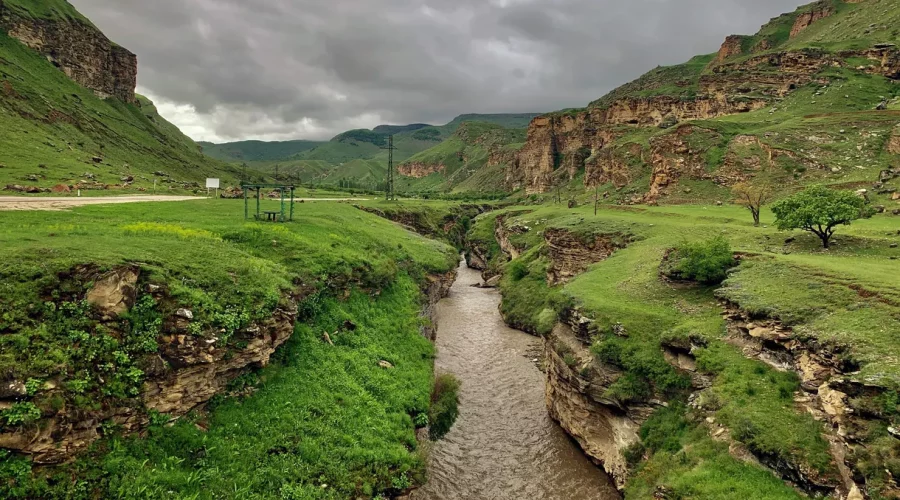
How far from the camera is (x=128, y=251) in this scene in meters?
16.7

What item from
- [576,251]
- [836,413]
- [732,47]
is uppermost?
[732,47]

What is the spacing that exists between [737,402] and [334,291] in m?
21.2

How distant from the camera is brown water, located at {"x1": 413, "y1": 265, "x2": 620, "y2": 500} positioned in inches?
823

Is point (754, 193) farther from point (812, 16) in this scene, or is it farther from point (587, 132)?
point (812, 16)

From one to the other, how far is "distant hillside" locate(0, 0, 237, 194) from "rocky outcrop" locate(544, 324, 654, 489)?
59860mm

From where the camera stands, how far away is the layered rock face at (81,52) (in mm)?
120938

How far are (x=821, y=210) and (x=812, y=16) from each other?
640 feet

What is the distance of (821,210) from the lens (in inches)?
1071

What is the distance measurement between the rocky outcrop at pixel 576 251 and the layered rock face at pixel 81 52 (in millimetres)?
158719

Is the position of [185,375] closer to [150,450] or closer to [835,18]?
[150,450]

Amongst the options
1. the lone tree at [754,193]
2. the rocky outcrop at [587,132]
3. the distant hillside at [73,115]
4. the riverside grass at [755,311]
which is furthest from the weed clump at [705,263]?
the rocky outcrop at [587,132]

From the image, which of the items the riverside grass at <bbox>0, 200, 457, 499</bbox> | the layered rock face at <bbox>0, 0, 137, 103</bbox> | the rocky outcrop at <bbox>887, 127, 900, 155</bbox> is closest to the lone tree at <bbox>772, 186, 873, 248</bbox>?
the riverside grass at <bbox>0, 200, 457, 499</bbox>

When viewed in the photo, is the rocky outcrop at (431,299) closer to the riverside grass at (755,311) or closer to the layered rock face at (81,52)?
the riverside grass at (755,311)

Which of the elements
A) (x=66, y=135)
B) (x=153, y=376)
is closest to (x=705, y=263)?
(x=153, y=376)
